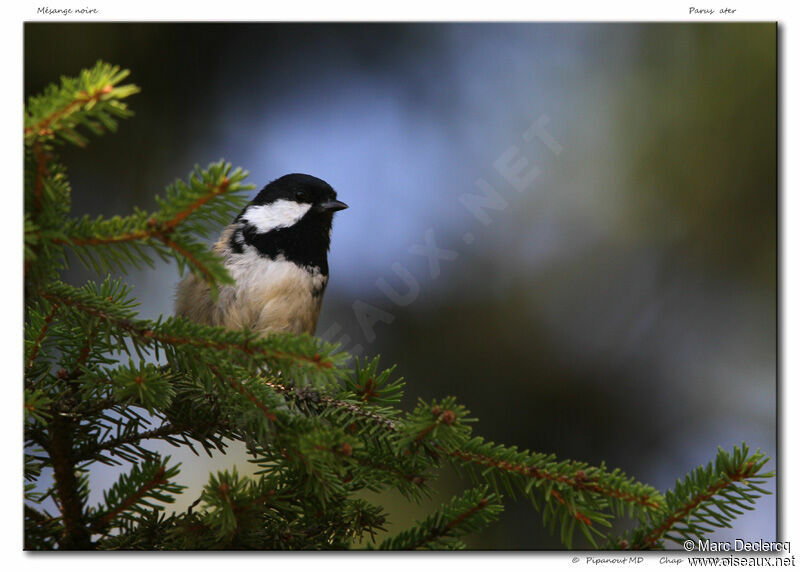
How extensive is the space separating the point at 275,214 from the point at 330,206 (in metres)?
0.15

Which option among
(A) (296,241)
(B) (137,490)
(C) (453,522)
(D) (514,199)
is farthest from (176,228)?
(D) (514,199)

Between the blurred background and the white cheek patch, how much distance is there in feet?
0.26

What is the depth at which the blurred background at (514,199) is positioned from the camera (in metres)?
1.96


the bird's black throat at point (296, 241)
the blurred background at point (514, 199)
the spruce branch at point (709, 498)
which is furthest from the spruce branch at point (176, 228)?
the blurred background at point (514, 199)

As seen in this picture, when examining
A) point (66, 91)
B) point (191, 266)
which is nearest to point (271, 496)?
point (191, 266)

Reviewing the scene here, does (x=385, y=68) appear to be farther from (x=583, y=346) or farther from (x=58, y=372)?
(x=58, y=372)

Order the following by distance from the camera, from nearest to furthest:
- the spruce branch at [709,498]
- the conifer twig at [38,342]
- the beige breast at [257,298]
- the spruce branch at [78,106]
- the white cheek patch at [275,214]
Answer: the spruce branch at [78,106], the spruce branch at [709,498], the conifer twig at [38,342], the beige breast at [257,298], the white cheek patch at [275,214]

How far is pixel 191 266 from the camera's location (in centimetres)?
94

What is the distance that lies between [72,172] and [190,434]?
1305 mm

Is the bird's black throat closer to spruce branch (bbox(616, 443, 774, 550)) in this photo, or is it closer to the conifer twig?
the conifer twig

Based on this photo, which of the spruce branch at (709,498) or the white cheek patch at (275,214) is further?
the white cheek patch at (275,214)

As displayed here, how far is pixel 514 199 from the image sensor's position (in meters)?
2.33

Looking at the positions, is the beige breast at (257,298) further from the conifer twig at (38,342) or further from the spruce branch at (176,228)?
the spruce branch at (176,228)

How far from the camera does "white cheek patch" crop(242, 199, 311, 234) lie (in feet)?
6.29
